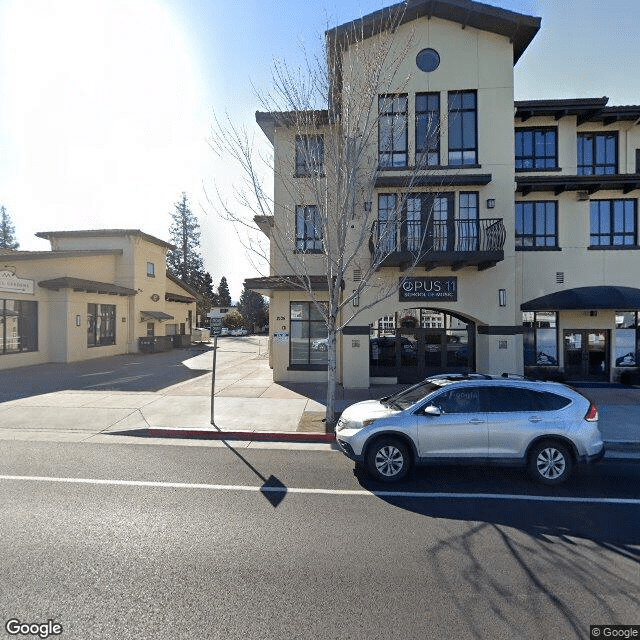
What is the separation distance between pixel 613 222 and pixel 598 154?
8.66 ft

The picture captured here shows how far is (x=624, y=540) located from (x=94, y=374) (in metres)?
17.4

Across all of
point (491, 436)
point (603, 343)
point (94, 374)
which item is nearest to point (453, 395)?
point (491, 436)

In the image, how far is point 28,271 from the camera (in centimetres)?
1822

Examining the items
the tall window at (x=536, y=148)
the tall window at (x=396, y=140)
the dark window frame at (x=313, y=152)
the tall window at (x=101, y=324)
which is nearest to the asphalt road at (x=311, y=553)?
the dark window frame at (x=313, y=152)

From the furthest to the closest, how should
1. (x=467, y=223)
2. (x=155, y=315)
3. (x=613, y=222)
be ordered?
(x=155, y=315) → (x=613, y=222) → (x=467, y=223)

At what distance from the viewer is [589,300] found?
1275 centimetres

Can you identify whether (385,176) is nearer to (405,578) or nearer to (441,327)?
(441,327)

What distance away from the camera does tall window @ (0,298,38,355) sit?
16.9 meters

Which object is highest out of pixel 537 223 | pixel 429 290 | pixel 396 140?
pixel 396 140

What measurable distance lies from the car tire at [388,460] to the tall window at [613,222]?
12691mm

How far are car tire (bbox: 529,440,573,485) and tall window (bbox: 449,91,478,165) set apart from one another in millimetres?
10126

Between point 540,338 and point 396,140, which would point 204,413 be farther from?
point 540,338

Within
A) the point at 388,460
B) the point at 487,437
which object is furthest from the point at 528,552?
the point at 388,460

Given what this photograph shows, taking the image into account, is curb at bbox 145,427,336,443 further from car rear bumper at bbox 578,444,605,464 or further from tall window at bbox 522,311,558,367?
tall window at bbox 522,311,558,367
